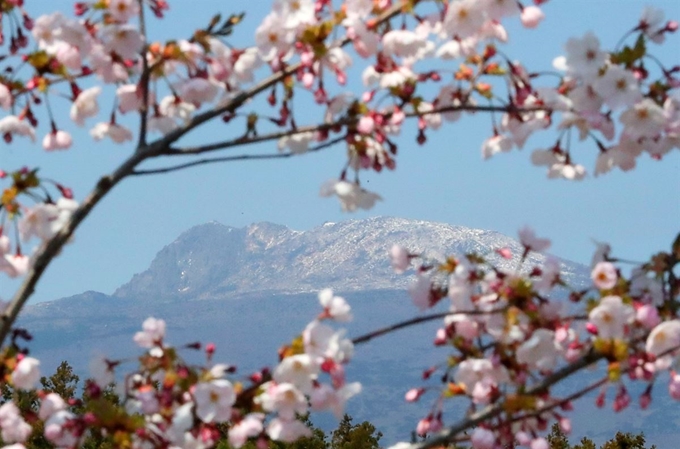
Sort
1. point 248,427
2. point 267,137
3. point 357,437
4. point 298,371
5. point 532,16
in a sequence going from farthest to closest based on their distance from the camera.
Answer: point 357,437, point 532,16, point 267,137, point 248,427, point 298,371

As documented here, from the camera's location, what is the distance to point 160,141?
3051 millimetres

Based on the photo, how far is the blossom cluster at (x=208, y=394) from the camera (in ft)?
8.57

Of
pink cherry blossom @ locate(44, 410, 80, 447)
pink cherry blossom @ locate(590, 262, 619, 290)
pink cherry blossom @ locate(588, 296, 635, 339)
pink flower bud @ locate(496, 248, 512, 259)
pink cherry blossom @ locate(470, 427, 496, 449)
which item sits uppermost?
pink flower bud @ locate(496, 248, 512, 259)

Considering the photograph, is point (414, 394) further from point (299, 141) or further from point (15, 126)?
point (15, 126)

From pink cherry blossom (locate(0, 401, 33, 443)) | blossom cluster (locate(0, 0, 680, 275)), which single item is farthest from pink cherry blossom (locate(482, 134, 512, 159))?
pink cherry blossom (locate(0, 401, 33, 443))

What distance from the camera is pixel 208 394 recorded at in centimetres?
264

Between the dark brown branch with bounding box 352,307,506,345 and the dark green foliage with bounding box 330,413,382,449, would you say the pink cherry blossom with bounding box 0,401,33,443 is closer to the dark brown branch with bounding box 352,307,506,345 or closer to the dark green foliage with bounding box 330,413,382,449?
the dark brown branch with bounding box 352,307,506,345

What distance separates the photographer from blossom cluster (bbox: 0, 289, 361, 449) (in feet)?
8.57

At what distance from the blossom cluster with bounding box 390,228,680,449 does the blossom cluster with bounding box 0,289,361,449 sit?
1.55 feet

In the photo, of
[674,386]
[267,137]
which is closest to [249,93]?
[267,137]

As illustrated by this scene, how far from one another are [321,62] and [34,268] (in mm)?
1191

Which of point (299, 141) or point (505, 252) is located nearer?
point (505, 252)

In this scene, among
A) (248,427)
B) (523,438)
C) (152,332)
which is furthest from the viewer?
(523,438)

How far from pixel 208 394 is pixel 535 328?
1107mm
